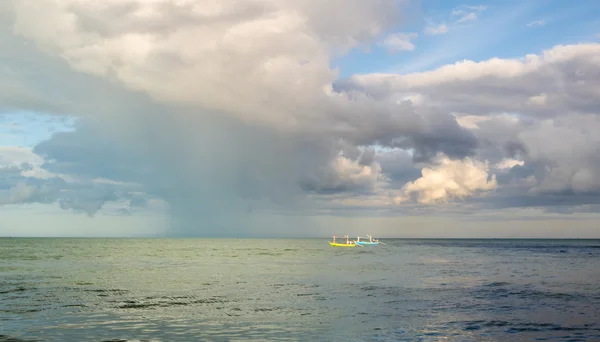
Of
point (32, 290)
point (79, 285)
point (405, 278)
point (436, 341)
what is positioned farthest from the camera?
point (405, 278)

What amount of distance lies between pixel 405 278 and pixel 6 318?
152ft

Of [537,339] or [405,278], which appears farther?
[405,278]

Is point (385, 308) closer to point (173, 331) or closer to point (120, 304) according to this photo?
point (173, 331)

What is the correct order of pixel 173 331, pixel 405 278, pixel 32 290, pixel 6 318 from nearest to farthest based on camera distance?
pixel 173 331 → pixel 6 318 → pixel 32 290 → pixel 405 278

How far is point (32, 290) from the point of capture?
157 ft

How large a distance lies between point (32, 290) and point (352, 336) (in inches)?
1428

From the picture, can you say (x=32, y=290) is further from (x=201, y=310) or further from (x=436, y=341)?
(x=436, y=341)

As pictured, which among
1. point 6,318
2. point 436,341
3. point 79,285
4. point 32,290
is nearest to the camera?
point 436,341

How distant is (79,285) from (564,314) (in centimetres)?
4761

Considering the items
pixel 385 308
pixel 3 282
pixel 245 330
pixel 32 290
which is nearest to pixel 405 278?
pixel 385 308

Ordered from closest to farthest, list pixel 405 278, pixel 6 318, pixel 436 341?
pixel 436 341, pixel 6 318, pixel 405 278

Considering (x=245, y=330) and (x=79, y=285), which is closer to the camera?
(x=245, y=330)

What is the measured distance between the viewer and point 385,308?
37.5m

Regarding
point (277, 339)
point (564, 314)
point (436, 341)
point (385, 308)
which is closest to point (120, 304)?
point (277, 339)
